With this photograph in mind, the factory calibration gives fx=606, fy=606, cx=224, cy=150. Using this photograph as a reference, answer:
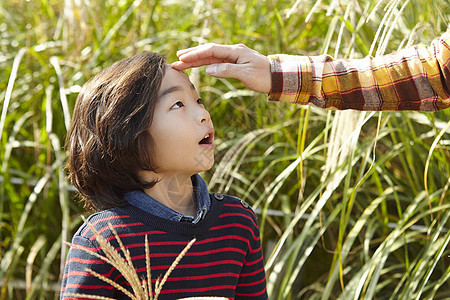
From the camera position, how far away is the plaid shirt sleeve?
1.10 meters

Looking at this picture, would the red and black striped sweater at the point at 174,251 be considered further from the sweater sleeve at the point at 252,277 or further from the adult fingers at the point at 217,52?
the adult fingers at the point at 217,52

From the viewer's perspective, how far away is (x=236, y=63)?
1.07m

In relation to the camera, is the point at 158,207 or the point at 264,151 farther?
the point at 264,151

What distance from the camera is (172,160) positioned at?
1.10 m

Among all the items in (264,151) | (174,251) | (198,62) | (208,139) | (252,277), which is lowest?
(264,151)

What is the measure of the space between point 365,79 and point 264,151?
957 millimetres

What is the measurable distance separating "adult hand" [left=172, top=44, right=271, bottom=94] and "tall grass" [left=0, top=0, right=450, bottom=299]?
1.67ft

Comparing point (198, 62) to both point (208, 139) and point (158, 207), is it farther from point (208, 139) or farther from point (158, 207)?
point (158, 207)

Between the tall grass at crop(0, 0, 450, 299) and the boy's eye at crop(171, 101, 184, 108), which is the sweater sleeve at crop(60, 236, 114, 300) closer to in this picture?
the boy's eye at crop(171, 101, 184, 108)

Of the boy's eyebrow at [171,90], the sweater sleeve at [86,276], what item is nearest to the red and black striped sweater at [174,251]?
the sweater sleeve at [86,276]

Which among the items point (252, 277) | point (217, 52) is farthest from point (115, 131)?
point (252, 277)

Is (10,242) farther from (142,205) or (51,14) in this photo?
(142,205)

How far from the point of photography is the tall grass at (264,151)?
1.69 meters

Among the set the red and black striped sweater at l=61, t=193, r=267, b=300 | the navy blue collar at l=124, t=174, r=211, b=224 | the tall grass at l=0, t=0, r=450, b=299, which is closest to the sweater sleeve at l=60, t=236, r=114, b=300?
the red and black striped sweater at l=61, t=193, r=267, b=300
